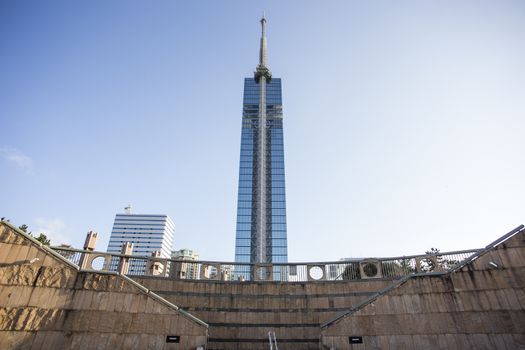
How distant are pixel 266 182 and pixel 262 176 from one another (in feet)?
8.52

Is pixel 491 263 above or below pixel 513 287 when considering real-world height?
above

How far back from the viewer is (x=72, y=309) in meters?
12.7

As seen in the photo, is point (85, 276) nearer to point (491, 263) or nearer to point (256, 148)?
point (491, 263)

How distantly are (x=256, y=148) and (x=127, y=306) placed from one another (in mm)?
95279

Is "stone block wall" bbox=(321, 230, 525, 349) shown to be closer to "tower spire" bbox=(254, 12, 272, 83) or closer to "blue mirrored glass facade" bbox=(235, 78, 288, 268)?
Result: "blue mirrored glass facade" bbox=(235, 78, 288, 268)

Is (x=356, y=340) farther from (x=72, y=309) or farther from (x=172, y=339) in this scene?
(x=72, y=309)

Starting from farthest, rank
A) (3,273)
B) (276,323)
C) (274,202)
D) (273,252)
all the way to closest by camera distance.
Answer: (274,202), (273,252), (276,323), (3,273)

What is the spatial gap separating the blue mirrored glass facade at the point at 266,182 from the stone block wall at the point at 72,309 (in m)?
78.7

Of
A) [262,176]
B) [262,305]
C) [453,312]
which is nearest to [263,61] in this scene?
[262,176]

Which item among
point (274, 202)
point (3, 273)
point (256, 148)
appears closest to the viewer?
point (3, 273)

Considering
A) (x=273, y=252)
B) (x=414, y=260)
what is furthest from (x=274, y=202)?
(x=414, y=260)

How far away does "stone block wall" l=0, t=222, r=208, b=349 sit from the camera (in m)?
12.0

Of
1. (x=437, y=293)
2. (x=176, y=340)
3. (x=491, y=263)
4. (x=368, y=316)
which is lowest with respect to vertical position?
(x=176, y=340)

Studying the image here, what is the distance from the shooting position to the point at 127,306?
13.2 meters
